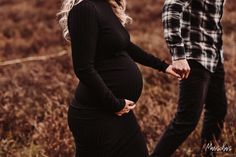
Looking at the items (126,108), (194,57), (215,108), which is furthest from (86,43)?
(215,108)

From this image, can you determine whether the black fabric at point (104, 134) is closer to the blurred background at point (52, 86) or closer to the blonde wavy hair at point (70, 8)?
the blonde wavy hair at point (70, 8)

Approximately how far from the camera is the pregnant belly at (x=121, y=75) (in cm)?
293

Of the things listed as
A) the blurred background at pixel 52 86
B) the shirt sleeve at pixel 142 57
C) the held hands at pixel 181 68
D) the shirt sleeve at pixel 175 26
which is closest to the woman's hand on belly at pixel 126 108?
the shirt sleeve at pixel 142 57

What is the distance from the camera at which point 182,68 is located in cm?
371

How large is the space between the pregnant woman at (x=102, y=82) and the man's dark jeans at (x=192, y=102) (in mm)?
972

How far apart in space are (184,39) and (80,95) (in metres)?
1.32

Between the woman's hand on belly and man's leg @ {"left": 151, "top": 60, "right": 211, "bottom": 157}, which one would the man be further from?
the woman's hand on belly

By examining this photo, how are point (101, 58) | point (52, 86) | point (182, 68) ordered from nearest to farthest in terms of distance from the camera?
point (101, 58) → point (182, 68) → point (52, 86)

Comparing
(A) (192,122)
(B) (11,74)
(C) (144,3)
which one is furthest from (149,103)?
(C) (144,3)

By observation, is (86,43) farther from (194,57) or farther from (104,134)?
(194,57)

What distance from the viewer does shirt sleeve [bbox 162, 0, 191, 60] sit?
379 centimetres

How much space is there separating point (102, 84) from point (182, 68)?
105 centimetres

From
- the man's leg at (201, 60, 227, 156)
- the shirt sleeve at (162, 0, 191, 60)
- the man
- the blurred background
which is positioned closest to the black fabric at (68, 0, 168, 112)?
the shirt sleeve at (162, 0, 191, 60)

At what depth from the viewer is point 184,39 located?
404 cm
